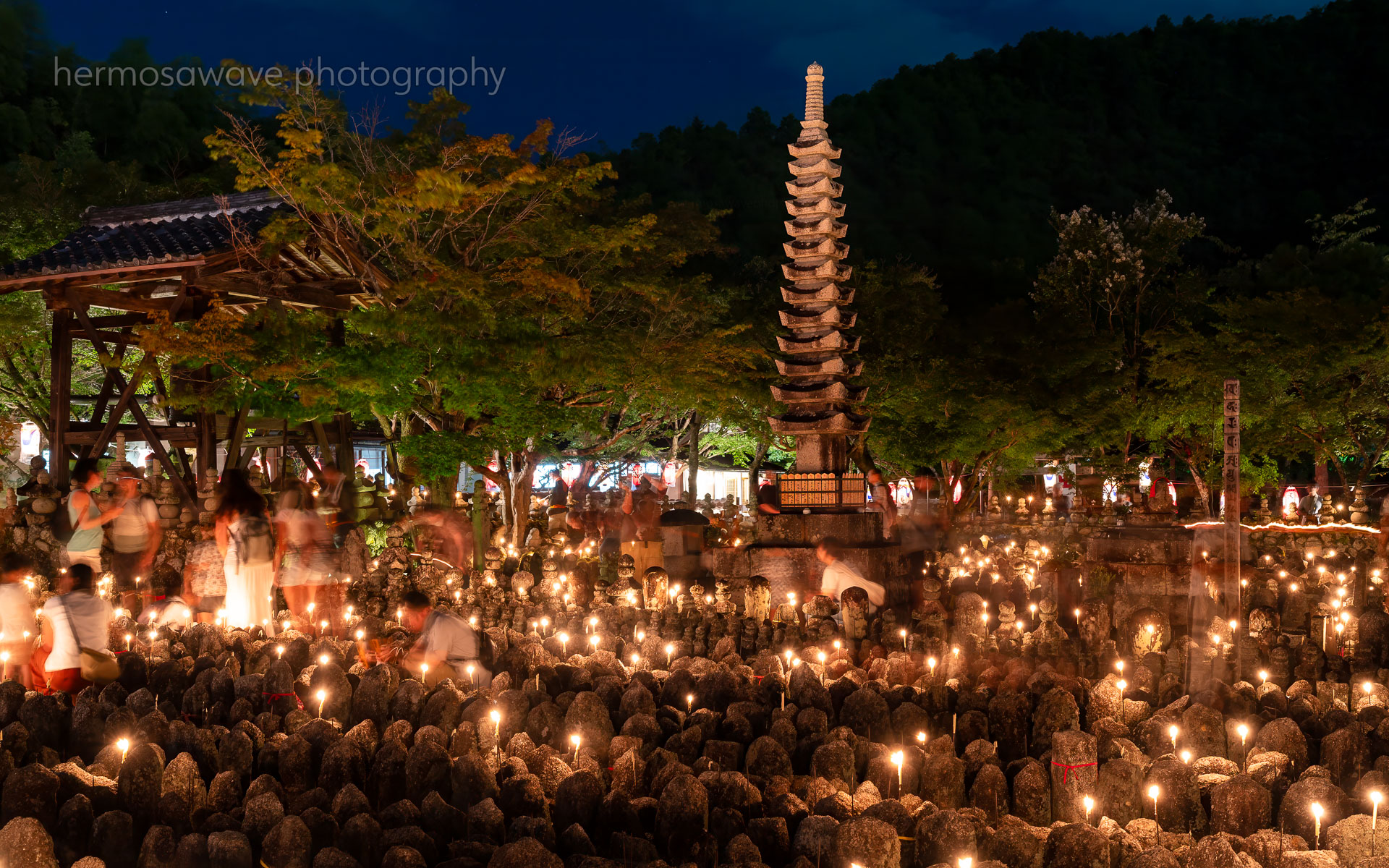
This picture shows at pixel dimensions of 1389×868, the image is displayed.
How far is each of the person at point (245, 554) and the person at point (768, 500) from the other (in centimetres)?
672

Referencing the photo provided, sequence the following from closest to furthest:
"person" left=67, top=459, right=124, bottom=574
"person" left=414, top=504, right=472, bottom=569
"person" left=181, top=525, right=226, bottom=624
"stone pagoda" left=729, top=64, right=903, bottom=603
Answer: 1. "person" left=67, top=459, right=124, bottom=574
2. "person" left=181, top=525, right=226, bottom=624
3. "person" left=414, top=504, right=472, bottom=569
4. "stone pagoda" left=729, top=64, right=903, bottom=603

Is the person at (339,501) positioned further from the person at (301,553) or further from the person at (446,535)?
the person at (301,553)

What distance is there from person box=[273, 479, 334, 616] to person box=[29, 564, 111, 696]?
2889 mm

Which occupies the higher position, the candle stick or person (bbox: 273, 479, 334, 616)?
person (bbox: 273, 479, 334, 616)

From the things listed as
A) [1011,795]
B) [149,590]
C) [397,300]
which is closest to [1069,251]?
[397,300]

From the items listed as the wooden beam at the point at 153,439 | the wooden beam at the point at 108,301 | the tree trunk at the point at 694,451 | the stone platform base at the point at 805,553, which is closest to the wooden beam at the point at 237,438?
the wooden beam at the point at 153,439

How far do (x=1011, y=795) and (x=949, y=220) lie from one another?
46.1 metres

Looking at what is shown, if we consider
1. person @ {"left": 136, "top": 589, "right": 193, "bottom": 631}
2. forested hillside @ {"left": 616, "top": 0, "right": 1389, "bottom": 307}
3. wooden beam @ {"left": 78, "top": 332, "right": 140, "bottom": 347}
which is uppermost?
forested hillside @ {"left": 616, "top": 0, "right": 1389, "bottom": 307}

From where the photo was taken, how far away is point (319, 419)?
15.9 meters

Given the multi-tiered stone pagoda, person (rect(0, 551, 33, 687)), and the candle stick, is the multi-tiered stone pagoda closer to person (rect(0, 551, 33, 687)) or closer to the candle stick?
person (rect(0, 551, 33, 687))

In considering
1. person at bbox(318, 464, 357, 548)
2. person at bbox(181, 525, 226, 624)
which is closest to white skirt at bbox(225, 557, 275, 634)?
person at bbox(181, 525, 226, 624)

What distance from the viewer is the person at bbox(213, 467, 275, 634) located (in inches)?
392

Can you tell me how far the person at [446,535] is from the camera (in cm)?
1326

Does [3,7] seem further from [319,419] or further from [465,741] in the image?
[465,741]
